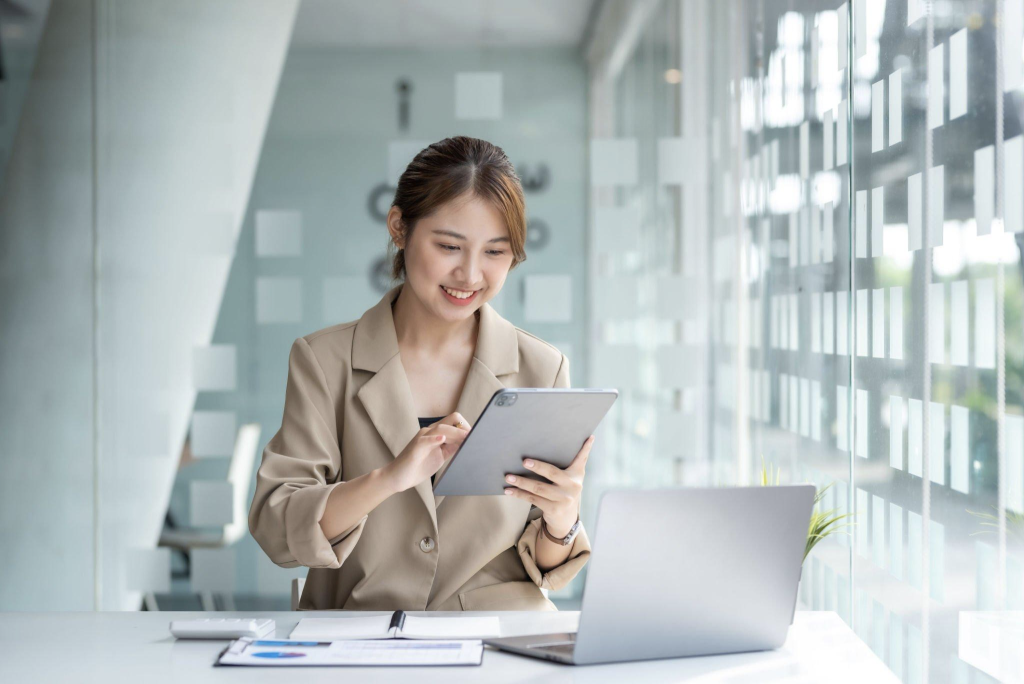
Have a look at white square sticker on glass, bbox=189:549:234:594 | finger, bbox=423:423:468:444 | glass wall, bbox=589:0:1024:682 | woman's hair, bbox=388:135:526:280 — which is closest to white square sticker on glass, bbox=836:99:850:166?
glass wall, bbox=589:0:1024:682

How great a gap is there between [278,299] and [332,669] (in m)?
2.19

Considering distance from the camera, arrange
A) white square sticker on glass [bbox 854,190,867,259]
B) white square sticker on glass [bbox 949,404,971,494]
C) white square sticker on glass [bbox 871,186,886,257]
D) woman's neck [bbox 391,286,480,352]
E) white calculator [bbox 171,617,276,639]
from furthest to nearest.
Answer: white square sticker on glass [bbox 854,190,867,259] → white square sticker on glass [bbox 871,186,886,257] → woman's neck [bbox 391,286,480,352] → white square sticker on glass [bbox 949,404,971,494] → white calculator [bbox 171,617,276,639]

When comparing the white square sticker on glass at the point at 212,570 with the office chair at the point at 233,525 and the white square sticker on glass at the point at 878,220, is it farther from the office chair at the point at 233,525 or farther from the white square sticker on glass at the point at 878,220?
the white square sticker on glass at the point at 878,220

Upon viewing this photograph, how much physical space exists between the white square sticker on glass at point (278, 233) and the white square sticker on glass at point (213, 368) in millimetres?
398

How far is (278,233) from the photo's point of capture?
311 centimetres

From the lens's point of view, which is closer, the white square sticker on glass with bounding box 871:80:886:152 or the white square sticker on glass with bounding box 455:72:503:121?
the white square sticker on glass with bounding box 871:80:886:152

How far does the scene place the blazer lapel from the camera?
5.06ft

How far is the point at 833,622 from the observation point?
135 cm

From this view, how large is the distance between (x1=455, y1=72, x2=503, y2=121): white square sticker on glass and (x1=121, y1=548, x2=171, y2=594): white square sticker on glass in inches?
77.9

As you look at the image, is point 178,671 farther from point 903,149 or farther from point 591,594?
point 903,149

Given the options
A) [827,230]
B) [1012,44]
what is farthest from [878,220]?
[1012,44]

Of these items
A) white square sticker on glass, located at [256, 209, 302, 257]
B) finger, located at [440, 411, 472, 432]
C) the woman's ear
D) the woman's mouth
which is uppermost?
white square sticker on glass, located at [256, 209, 302, 257]

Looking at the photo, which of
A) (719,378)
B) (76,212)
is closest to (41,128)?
(76,212)

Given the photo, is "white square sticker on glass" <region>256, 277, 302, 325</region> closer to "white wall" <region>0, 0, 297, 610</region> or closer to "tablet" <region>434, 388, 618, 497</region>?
"white wall" <region>0, 0, 297, 610</region>
